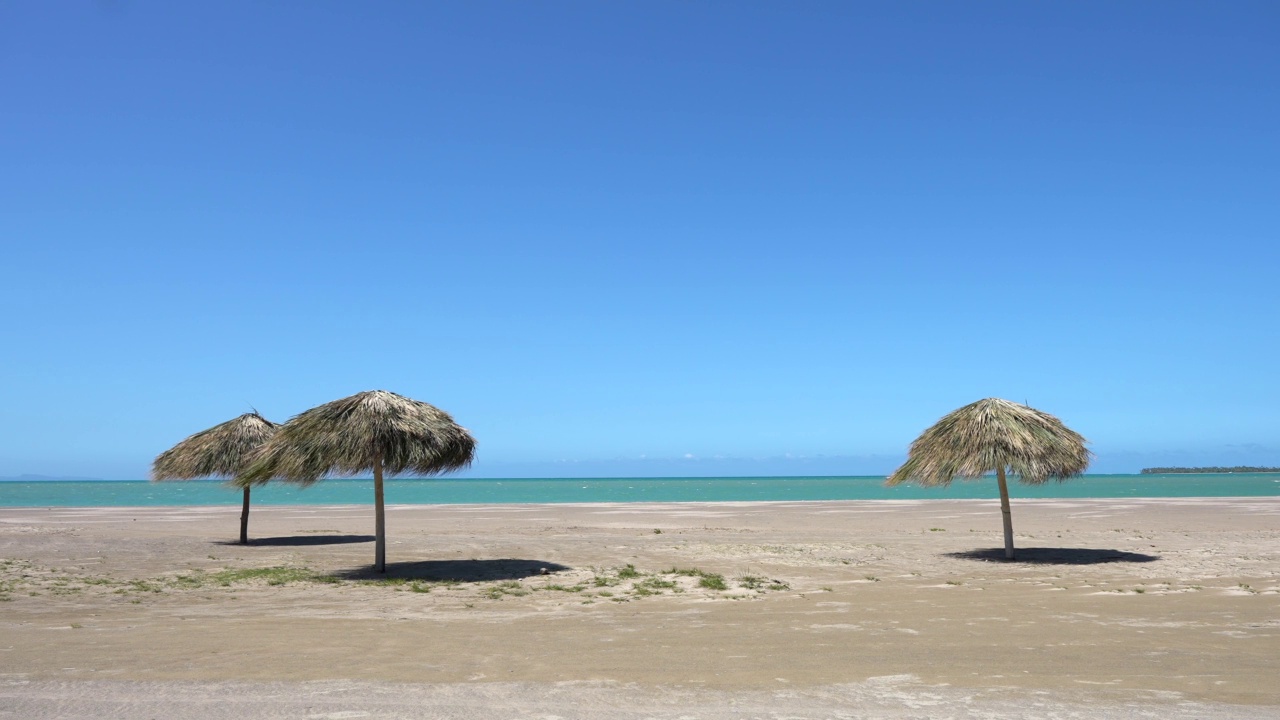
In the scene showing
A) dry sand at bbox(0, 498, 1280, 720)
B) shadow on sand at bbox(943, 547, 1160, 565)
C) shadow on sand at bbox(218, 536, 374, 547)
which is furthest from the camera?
shadow on sand at bbox(218, 536, 374, 547)

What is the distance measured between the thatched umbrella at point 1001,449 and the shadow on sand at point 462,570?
24.7 feet

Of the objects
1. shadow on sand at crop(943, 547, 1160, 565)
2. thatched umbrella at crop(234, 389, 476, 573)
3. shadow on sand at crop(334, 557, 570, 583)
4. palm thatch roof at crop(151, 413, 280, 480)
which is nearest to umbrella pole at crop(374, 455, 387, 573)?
thatched umbrella at crop(234, 389, 476, 573)

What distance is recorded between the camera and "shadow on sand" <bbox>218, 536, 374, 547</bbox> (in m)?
21.5

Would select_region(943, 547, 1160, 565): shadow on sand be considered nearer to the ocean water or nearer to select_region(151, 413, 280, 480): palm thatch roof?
the ocean water

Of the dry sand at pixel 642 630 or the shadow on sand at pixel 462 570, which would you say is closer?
the dry sand at pixel 642 630

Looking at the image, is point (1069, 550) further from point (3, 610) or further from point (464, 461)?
point (3, 610)

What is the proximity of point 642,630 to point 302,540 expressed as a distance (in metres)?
15.8

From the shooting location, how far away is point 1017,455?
55.4ft

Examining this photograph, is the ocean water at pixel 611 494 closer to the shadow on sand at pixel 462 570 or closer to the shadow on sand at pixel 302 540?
the shadow on sand at pixel 302 540

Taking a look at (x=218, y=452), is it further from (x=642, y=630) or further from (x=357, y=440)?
(x=642, y=630)

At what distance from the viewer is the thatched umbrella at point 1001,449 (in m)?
16.9

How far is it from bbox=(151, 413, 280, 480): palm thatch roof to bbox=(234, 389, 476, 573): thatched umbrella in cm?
620

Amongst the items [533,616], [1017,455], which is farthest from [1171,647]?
[1017,455]

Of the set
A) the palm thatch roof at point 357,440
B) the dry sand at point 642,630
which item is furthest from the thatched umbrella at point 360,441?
the dry sand at point 642,630
